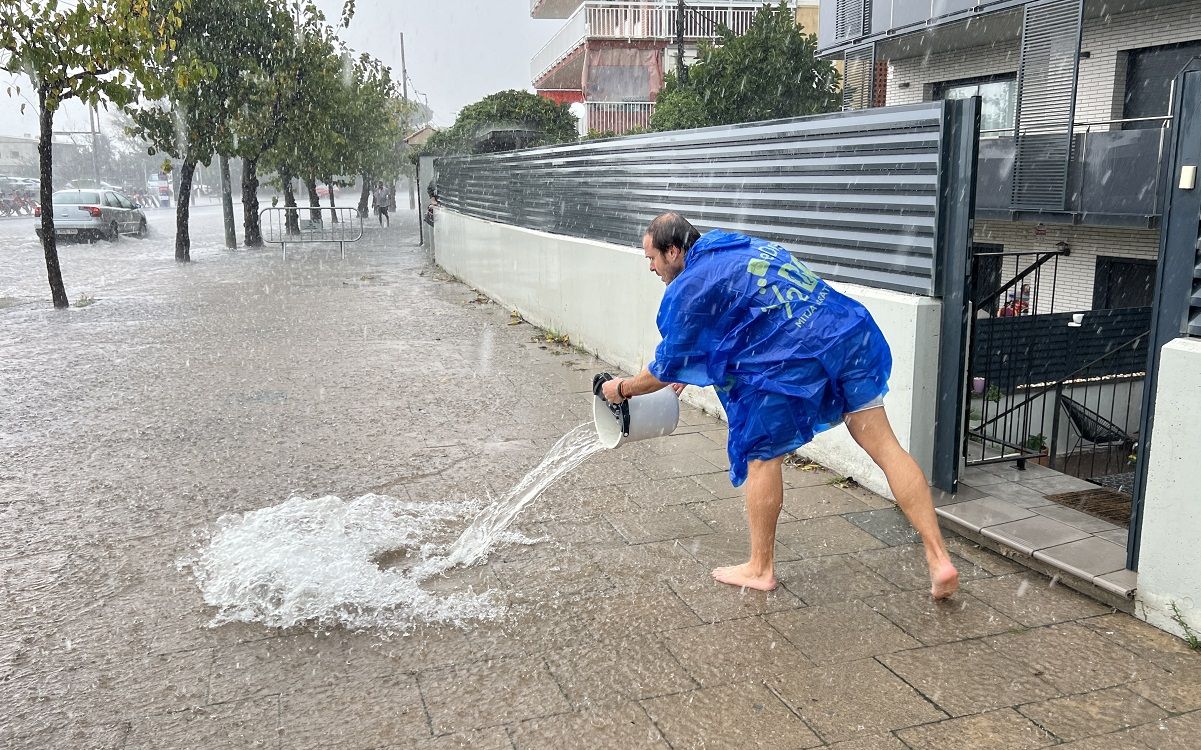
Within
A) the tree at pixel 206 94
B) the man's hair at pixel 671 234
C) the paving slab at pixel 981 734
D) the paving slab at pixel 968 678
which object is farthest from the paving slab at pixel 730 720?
the tree at pixel 206 94

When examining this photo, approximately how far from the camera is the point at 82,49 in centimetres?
1140

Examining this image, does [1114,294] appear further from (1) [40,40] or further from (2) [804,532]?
(1) [40,40]

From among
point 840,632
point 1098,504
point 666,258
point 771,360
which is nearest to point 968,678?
point 840,632

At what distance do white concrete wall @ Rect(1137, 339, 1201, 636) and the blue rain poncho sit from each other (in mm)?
967

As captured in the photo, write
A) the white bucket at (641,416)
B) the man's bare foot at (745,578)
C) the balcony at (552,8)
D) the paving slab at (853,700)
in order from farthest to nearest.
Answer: the balcony at (552,8) → the white bucket at (641,416) → the man's bare foot at (745,578) → the paving slab at (853,700)

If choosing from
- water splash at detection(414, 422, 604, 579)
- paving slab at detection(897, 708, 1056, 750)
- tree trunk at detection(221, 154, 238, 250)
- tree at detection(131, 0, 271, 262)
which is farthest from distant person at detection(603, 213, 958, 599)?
tree trunk at detection(221, 154, 238, 250)

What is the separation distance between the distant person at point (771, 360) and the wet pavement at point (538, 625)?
45cm

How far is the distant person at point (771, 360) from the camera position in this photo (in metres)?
3.48

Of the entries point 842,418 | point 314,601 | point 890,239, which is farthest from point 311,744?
point 890,239

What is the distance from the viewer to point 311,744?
2840mm

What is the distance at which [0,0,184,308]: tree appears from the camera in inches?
429

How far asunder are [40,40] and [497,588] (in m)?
10.5

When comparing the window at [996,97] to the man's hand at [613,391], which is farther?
the window at [996,97]

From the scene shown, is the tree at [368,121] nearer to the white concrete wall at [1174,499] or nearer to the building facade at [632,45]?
the building facade at [632,45]
